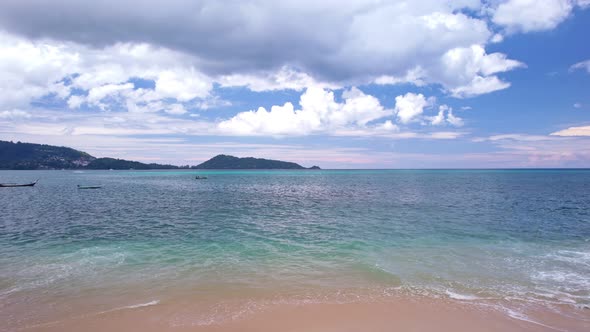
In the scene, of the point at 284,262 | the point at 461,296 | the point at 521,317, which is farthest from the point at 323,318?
the point at 284,262

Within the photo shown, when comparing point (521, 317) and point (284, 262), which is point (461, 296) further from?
point (284, 262)

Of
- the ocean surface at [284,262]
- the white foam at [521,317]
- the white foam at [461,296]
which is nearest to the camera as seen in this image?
the white foam at [521,317]

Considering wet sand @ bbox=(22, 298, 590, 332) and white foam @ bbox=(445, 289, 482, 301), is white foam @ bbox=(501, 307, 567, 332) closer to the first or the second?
wet sand @ bbox=(22, 298, 590, 332)

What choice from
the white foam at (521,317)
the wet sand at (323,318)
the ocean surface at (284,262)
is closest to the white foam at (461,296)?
the ocean surface at (284,262)

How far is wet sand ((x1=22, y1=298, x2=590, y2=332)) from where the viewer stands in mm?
11828

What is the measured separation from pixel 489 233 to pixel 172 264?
26733 mm

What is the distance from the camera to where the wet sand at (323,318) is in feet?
38.8

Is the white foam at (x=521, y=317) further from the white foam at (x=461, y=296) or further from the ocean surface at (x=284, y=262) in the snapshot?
the white foam at (x=461, y=296)

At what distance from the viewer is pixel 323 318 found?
41.4ft

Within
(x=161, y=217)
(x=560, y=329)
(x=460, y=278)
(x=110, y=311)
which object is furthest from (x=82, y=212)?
(x=560, y=329)

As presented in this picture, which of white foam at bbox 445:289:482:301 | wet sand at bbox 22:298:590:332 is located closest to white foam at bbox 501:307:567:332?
wet sand at bbox 22:298:590:332

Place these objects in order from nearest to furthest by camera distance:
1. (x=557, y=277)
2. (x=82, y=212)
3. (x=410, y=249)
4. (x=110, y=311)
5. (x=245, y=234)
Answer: (x=110, y=311), (x=557, y=277), (x=410, y=249), (x=245, y=234), (x=82, y=212)

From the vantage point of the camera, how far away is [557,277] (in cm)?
1714

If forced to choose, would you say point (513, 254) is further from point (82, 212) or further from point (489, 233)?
point (82, 212)
